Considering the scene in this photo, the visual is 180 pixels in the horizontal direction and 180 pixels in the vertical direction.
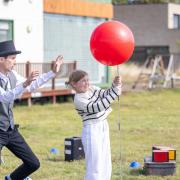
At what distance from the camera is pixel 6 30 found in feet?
71.8

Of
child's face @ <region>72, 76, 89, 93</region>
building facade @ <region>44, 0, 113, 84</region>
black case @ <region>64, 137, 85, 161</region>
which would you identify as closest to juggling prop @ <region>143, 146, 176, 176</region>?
black case @ <region>64, 137, 85, 161</region>

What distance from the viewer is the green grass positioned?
33.8 ft

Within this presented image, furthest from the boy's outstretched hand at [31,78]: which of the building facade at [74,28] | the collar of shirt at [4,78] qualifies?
the building facade at [74,28]

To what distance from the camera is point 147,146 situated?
1298 centimetres

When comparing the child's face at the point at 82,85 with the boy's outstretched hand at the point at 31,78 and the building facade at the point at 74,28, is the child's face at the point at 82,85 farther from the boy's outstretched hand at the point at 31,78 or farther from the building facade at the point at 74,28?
the building facade at the point at 74,28

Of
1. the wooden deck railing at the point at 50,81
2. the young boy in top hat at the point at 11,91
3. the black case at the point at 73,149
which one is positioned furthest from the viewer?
the wooden deck railing at the point at 50,81

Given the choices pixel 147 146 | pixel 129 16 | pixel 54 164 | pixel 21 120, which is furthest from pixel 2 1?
pixel 129 16

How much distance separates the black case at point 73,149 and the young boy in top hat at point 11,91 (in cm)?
275

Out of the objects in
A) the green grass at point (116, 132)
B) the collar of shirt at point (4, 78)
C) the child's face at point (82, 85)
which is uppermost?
the collar of shirt at point (4, 78)

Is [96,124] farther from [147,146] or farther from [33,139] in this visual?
[33,139]

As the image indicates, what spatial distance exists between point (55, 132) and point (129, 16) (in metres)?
47.0

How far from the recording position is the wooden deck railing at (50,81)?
69.9 feet

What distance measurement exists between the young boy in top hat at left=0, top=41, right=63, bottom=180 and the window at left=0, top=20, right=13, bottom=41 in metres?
13.7

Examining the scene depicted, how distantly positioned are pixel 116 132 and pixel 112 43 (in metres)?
7.46
